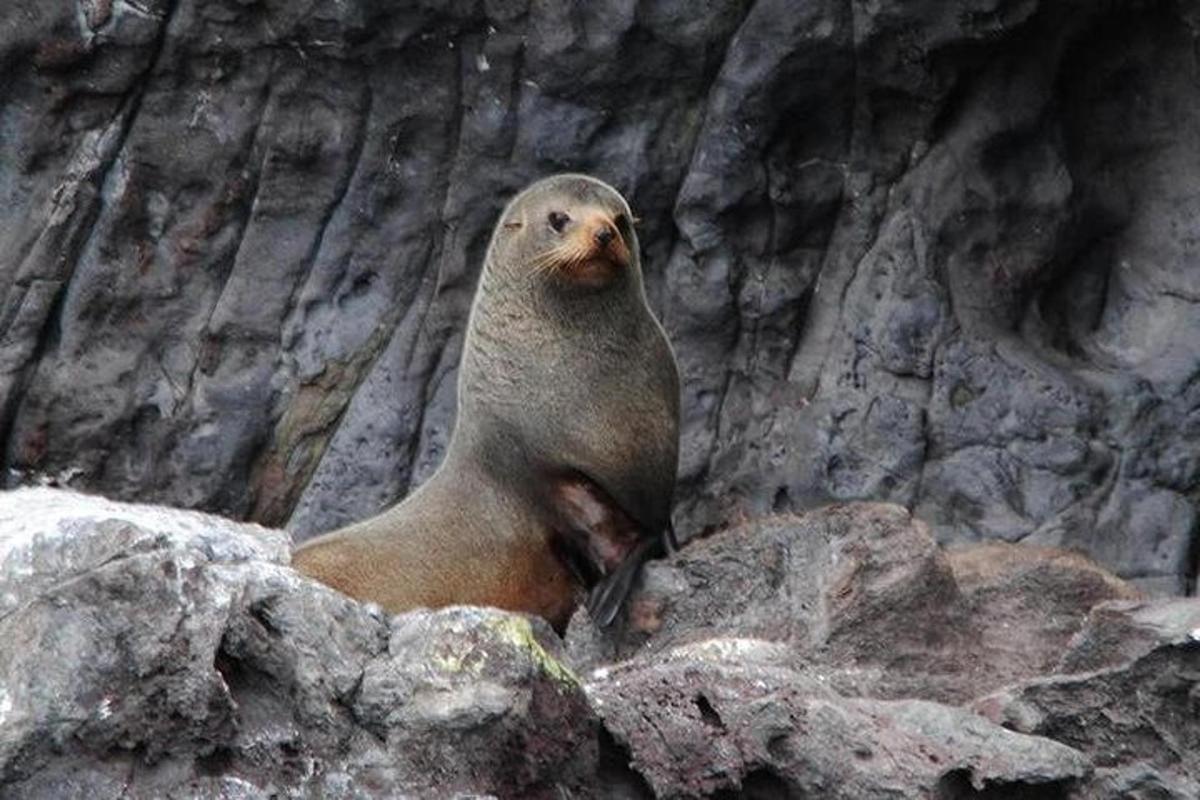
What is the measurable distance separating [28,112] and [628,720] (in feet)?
17.6

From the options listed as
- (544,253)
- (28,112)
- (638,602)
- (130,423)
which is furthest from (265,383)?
(638,602)

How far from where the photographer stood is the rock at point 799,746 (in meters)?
5.76

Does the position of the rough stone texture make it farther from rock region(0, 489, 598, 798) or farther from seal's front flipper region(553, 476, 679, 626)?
rock region(0, 489, 598, 798)

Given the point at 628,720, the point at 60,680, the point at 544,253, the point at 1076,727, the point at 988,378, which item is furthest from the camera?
the point at 988,378

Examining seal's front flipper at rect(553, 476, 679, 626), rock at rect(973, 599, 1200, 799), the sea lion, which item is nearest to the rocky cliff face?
the sea lion

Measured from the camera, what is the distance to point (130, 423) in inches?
415

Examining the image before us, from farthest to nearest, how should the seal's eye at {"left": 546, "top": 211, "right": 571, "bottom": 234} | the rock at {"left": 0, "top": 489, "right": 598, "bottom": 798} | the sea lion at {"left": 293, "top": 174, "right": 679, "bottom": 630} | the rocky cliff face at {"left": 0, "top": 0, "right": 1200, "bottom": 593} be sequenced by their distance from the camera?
1. the rocky cliff face at {"left": 0, "top": 0, "right": 1200, "bottom": 593}
2. the seal's eye at {"left": 546, "top": 211, "right": 571, "bottom": 234}
3. the sea lion at {"left": 293, "top": 174, "right": 679, "bottom": 630}
4. the rock at {"left": 0, "top": 489, "right": 598, "bottom": 798}

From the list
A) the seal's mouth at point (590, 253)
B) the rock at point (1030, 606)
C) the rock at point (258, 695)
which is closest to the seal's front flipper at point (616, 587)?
the seal's mouth at point (590, 253)

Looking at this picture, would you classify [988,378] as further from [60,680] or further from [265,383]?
[60,680]

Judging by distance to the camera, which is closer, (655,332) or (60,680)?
(60,680)

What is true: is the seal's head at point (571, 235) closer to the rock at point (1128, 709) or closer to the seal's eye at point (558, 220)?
the seal's eye at point (558, 220)

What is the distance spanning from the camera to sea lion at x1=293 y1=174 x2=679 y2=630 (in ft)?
28.1

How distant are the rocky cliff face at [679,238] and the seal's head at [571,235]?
4.16 ft

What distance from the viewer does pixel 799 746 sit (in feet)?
19.0
